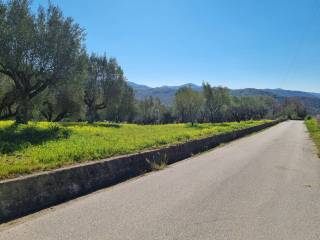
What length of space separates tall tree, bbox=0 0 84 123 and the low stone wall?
1462 cm

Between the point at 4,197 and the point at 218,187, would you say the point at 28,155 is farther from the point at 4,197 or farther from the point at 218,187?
the point at 218,187

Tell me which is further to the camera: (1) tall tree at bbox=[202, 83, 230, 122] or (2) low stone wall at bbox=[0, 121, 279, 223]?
(1) tall tree at bbox=[202, 83, 230, 122]

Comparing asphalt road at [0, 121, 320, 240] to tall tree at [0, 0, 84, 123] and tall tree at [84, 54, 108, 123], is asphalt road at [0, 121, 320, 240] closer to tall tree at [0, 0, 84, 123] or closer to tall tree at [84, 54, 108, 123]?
tall tree at [0, 0, 84, 123]

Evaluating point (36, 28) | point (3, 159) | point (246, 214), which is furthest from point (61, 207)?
point (36, 28)

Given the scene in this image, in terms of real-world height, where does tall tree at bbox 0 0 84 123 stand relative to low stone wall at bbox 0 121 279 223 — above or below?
above

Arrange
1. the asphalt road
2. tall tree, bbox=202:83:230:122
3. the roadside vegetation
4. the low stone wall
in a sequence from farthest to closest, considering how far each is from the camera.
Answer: tall tree, bbox=202:83:230:122 → the roadside vegetation → the low stone wall → the asphalt road

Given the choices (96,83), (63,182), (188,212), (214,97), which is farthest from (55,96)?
(214,97)

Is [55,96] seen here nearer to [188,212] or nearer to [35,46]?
[35,46]

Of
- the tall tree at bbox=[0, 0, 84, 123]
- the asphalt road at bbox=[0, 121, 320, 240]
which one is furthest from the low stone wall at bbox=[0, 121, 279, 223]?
the tall tree at bbox=[0, 0, 84, 123]

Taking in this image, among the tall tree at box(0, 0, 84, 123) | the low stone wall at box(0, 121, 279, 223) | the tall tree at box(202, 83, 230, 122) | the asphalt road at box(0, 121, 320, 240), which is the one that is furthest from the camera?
the tall tree at box(202, 83, 230, 122)

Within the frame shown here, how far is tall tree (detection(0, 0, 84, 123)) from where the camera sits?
22.9 m

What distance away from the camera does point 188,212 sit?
241 inches

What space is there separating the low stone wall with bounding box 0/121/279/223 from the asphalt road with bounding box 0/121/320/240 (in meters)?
0.33

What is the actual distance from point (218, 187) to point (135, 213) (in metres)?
3.07
